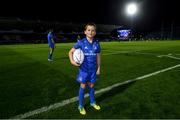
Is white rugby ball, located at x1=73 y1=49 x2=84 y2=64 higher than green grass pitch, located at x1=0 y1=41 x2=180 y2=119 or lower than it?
higher

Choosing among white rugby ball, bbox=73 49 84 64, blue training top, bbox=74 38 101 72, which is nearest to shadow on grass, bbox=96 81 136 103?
blue training top, bbox=74 38 101 72

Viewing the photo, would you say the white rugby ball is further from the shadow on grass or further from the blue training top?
the shadow on grass

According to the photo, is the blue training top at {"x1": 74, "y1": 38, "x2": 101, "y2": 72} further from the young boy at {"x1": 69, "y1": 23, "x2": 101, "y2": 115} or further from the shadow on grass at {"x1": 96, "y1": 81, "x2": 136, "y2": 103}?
the shadow on grass at {"x1": 96, "y1": 81, "x2": 136, "y2": 103}

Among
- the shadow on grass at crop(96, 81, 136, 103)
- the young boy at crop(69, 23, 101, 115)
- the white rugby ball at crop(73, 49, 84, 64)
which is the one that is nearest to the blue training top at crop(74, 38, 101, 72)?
the young boy at crop(69, 23, 101, 115)

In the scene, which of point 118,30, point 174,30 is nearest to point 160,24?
point 174,30

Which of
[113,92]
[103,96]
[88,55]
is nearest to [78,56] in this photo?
[88,55]

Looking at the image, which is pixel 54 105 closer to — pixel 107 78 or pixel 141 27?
pixel 107 78

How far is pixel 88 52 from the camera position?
4.57m

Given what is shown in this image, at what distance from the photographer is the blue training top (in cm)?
454

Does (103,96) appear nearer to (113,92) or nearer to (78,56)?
(113,92)

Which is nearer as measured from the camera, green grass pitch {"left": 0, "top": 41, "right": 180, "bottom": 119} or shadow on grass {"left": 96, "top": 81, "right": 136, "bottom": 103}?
green grass pitch {"left": 0, "top": 41, "right": 180, "bottom": 119}

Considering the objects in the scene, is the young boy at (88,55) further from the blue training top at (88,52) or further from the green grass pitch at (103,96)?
the green grass pitch at (103,96)

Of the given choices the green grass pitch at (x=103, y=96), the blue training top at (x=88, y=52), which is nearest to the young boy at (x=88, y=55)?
the blue training top at (x=88, y=52)

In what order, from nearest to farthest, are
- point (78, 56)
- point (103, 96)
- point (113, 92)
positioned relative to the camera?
1. point (78, 56)
2. point (103, 96)
3. point (113, 92)
